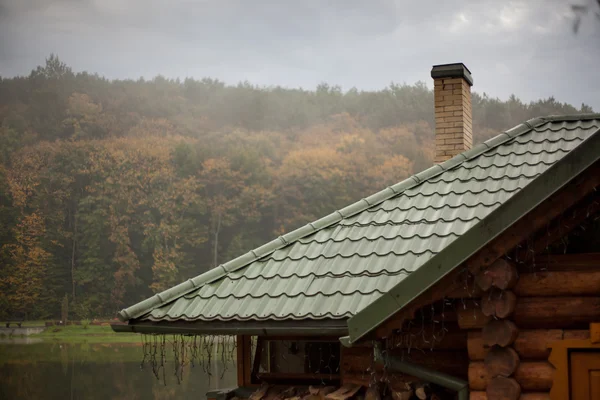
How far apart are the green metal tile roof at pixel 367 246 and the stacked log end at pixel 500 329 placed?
4.97ft

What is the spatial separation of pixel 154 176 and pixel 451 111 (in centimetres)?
4489

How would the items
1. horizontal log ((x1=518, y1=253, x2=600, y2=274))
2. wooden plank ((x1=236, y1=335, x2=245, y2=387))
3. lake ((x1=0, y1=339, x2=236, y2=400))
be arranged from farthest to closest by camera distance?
1. lake ((x1=0, y1=339, x2=236, y2=400))
2. wooden plank ((x1=236, y1=335, x2=245, y2=387))
3. horizontal log ((x1=518, y1=253, x2=600, y2=274))

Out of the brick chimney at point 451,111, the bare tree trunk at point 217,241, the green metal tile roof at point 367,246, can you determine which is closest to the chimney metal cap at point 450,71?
the brick chimney at point 451,111

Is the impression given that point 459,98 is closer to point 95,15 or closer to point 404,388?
point 404,388

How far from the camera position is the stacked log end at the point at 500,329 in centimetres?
410

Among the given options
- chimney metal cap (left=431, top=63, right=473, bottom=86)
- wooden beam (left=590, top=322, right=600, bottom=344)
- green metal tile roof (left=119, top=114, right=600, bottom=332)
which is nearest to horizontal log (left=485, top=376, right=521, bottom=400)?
wooden beam (left=590, top=322, right=600, bottom=344)

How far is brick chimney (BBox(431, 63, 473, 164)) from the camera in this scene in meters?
9.52

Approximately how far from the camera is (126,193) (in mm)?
51219

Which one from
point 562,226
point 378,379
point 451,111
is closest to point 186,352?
point 378,379

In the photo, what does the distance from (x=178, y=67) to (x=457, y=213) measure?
8208 cm


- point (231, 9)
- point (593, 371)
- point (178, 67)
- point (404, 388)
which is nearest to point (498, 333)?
point (593, 371)

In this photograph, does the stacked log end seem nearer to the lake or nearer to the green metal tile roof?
the green metal tile roof

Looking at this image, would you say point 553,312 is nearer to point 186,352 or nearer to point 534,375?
point 534,375

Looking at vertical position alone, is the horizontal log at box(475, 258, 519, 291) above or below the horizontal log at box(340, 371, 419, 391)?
above
